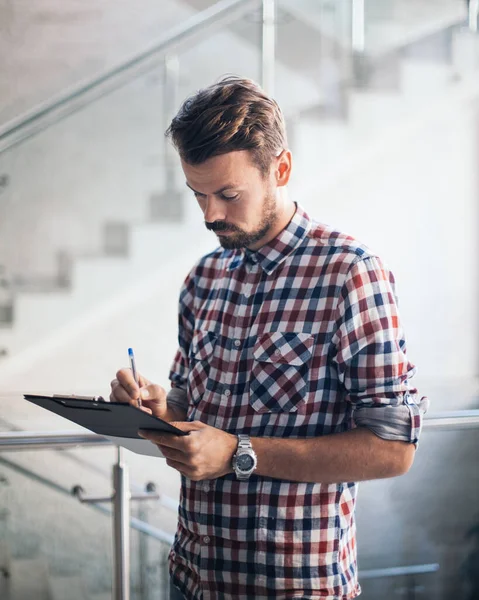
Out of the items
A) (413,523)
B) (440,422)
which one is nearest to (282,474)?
(440,422)

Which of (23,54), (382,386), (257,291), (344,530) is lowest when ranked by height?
(344,530)

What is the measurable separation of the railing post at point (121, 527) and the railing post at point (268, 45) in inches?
80.1

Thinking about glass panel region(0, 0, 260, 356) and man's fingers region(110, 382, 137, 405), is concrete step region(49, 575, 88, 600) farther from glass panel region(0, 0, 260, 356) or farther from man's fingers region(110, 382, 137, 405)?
man's fingers region(110, 382, 137, 405)

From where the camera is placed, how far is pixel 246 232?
4.17 ft

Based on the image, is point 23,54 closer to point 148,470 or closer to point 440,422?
point 148,470

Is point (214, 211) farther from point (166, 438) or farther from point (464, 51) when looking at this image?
point (464, 51)

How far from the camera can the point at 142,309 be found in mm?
3213

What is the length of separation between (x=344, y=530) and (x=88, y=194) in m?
2.28

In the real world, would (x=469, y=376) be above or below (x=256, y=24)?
below

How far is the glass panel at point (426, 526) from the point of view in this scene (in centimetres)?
260

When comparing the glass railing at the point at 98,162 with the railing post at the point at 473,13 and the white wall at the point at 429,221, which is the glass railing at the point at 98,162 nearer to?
the white wall at the point at 429,221

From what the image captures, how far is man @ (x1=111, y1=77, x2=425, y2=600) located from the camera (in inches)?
45.3

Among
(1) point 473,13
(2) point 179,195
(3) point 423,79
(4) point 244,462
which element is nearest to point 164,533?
(2) point 179,195

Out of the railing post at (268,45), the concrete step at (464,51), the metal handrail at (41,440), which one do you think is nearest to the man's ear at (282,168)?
the metal handrail at (41,440)
